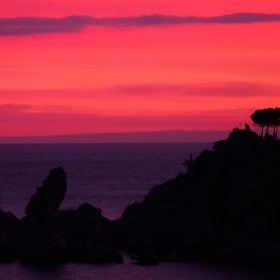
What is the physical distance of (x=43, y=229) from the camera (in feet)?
264

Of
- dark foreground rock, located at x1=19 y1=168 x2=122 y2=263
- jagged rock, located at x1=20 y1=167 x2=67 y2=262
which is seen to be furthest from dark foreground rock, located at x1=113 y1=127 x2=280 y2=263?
jagged rock, located at x1=20 y1=167 x2=67 y2=262

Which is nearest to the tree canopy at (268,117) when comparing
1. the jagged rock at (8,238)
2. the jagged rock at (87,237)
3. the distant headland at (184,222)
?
the distant headland at (184,222)

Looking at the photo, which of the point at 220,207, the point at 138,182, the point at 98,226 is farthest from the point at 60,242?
the point at 138,182

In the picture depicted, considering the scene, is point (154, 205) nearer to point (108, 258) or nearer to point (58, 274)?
point (108, 258)

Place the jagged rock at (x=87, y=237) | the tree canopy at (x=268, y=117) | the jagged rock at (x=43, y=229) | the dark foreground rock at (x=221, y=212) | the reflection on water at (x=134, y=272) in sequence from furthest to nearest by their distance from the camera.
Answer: the tree canopy at (x=268, y=117)
the dark foreground rock at (x=221, y=212)
the jagged rock at (x=87, y=237)
the jagged rock at (x=43, y=229)
the reflection on water at (x=134, y=272)

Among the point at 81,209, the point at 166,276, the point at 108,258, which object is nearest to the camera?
the point at 166,276

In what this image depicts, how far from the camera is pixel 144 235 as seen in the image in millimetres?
85375

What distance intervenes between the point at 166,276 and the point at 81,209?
14.3 m

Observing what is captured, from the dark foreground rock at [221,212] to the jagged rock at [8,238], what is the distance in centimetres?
1055

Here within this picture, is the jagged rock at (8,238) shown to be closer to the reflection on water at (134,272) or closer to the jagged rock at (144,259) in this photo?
the reflection on water at (134,272)

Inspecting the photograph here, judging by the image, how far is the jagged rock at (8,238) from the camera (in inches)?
3152

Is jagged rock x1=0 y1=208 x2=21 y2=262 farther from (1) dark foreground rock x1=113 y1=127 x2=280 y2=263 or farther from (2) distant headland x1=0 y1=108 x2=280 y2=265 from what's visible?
(1) dark foreground rock x1=113 y1=127 x2=280 y2=263

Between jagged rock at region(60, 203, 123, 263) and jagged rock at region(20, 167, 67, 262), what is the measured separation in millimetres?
1619

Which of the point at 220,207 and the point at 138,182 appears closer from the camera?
the point at 220,207
